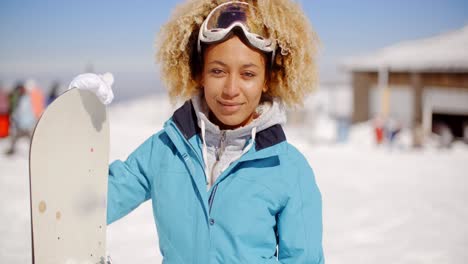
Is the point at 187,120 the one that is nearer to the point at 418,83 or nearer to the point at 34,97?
the point at 34,97

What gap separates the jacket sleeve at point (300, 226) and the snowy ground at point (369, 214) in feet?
7.64

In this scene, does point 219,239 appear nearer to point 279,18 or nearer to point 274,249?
point 274,249

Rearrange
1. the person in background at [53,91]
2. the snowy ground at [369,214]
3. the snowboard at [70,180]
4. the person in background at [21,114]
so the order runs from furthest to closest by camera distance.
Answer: the person in background at [53,91] < the person in background at [21,114] < the snowy ground at [369,214] < the snowboard at [70,180]

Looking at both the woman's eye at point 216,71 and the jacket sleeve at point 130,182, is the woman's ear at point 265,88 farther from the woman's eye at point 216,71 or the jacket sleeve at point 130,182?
the jacket sleeve at point 130,182

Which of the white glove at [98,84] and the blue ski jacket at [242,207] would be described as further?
the white glove at [98,84]

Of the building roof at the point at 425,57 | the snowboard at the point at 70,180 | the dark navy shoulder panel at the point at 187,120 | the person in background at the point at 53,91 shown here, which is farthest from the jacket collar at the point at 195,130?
the building roof at the point at 425,57

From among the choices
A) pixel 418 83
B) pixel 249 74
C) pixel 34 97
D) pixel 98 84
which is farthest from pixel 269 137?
pixel 418 83

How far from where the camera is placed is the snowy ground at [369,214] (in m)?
4.01

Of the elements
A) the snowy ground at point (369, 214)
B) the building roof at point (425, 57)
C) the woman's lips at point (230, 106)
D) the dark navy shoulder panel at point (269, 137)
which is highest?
the building roof at point (425, 57)

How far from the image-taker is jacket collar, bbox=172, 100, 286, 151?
1689 millimetres

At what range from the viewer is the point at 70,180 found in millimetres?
1744

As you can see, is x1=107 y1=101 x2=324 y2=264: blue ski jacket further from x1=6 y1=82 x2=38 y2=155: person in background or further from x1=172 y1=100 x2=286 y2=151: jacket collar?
x1=6 y1=82 x2=38 y2=155: person in background

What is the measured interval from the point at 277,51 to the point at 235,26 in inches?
10.9

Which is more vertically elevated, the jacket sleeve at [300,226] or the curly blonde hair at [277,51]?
the curly blonde hair at [277,51]
